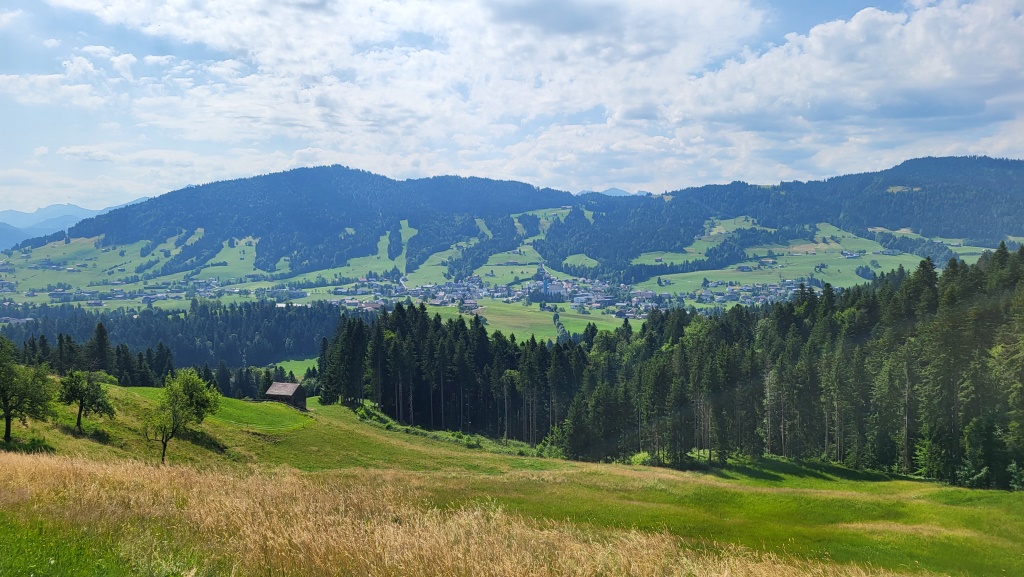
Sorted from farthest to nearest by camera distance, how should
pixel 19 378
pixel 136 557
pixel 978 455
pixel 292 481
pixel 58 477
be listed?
pixel 978 455 < pixel 19 378 < pixel 292 481 < pixel 58 477 < pixel 136 557

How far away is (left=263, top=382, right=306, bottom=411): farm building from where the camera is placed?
8619 cm

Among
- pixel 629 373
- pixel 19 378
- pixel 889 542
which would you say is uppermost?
pixel 19 378

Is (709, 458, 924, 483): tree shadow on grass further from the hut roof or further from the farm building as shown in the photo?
the hut roof

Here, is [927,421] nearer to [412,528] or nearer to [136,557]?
[412,528]

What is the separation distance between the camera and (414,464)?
52750mm

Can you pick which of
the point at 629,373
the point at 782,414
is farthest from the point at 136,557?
the point at 629,373

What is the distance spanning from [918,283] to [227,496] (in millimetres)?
96337

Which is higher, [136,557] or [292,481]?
[136,557]

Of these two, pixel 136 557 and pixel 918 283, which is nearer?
pixel 136 557

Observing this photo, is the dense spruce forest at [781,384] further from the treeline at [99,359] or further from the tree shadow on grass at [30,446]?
the tree shadow on grass at [30,446]

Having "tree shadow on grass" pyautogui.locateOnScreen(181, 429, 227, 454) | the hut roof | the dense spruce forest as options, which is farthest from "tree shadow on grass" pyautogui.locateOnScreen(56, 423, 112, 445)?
the dense spruce forest

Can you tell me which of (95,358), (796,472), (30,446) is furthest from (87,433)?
(95,358)

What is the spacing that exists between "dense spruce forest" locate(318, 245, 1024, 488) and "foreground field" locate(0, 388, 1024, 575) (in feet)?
31.4

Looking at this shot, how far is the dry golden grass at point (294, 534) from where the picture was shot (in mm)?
9805
